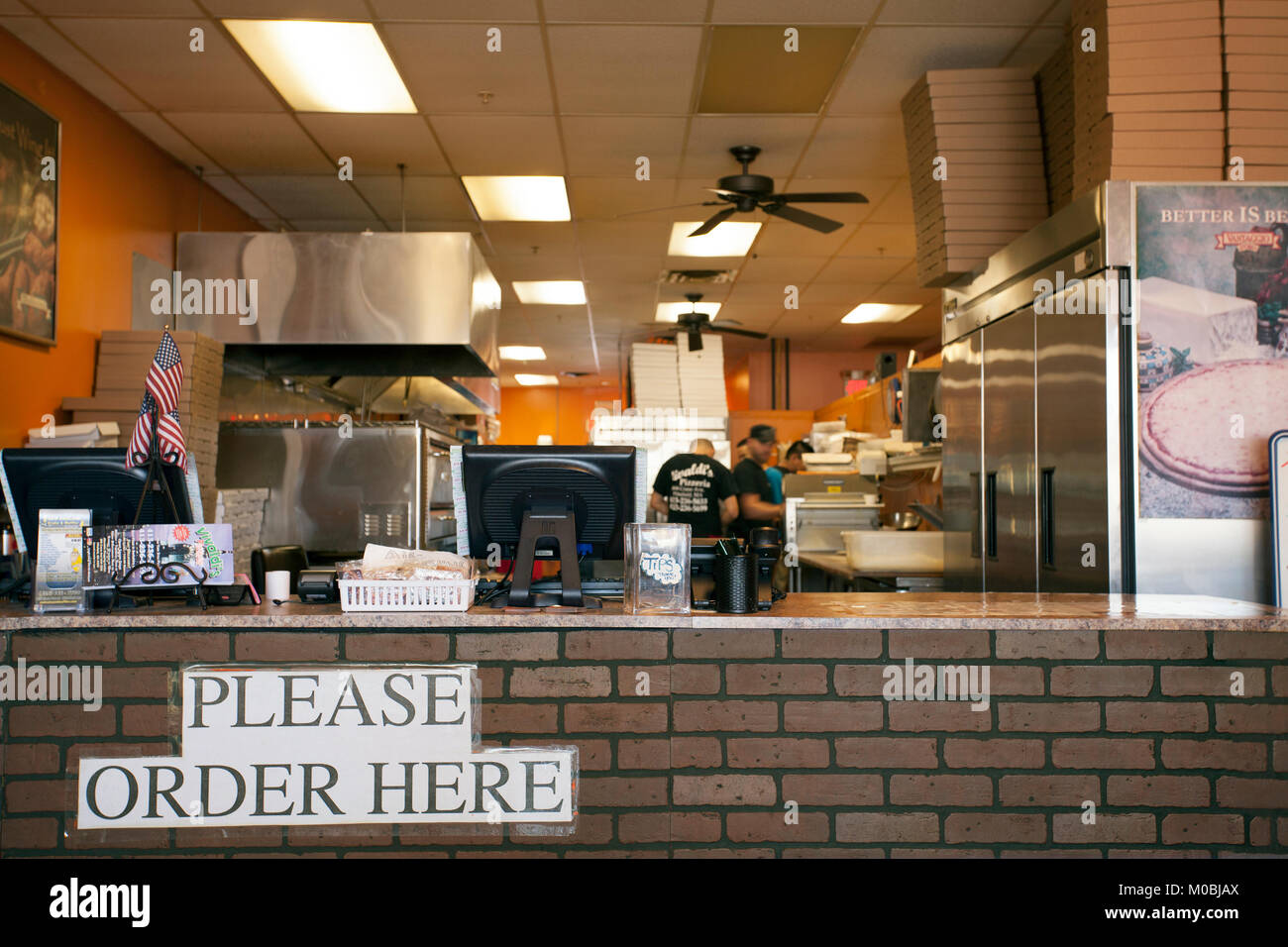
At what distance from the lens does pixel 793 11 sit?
3.99m

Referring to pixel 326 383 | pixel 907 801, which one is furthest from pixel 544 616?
pixel 326 383

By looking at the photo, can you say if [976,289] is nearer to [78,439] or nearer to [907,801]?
[907,801]

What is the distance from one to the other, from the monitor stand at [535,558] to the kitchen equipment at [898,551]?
2688mm

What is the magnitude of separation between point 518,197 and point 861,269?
318 cm

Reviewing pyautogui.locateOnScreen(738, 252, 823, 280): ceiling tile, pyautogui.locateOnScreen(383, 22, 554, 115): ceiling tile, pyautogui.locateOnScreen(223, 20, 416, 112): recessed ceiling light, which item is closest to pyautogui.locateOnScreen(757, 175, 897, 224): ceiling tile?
pyautogui.locateOnScreen(738, 252, 823, 280): ceiling tile

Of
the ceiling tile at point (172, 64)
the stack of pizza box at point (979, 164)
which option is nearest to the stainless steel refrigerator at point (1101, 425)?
the stack of pizza box at point (979, 164)

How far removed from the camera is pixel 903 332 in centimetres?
1102

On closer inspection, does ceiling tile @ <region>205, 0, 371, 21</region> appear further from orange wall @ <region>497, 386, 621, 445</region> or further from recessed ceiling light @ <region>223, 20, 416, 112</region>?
orange wall @ <region>497, 386, 621, 445</region>

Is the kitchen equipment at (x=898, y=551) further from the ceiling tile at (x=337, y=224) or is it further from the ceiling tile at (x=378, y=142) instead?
the ceiling tile at (x=337, y=224)

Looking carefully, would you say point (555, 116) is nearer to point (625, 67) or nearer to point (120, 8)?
point (625, 67)

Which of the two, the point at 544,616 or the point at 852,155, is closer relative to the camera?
the point at 544,616

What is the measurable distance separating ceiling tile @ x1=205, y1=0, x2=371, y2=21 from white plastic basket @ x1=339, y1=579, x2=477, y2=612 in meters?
2.76
